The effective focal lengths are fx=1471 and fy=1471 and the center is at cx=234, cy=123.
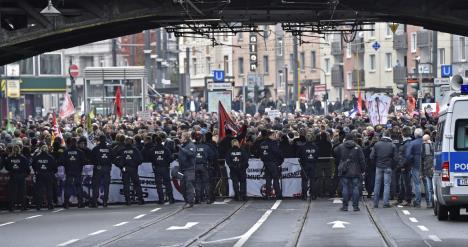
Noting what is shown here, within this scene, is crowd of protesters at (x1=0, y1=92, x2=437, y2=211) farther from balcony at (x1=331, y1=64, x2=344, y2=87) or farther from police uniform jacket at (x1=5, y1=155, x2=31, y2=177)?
balcony at (x1=331, y1=64, x2=344, y2=87)

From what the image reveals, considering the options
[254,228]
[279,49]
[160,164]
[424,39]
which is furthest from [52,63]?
[254,228]

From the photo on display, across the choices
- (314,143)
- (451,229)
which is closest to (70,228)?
(451,229)

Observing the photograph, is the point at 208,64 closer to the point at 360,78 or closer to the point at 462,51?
the point at 360,78

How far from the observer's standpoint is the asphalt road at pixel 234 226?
22438 mm

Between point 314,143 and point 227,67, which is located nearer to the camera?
point 314,143

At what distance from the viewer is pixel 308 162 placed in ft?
115

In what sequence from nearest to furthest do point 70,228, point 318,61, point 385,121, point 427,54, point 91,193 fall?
1. point 70,228
2. point 91,193
3. point 385,121
4. point 427,54
5. point 318,61

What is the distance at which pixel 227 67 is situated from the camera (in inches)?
4464

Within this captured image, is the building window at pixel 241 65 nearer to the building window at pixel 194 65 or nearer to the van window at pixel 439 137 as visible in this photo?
the building window at pixel 194 65

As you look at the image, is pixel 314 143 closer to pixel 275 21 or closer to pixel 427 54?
pixel 275 21

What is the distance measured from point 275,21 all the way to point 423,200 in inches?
216

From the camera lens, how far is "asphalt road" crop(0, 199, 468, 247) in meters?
22.4

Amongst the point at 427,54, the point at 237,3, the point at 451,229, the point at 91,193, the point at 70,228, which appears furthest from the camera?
the point at 427,54

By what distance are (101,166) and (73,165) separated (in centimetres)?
64
